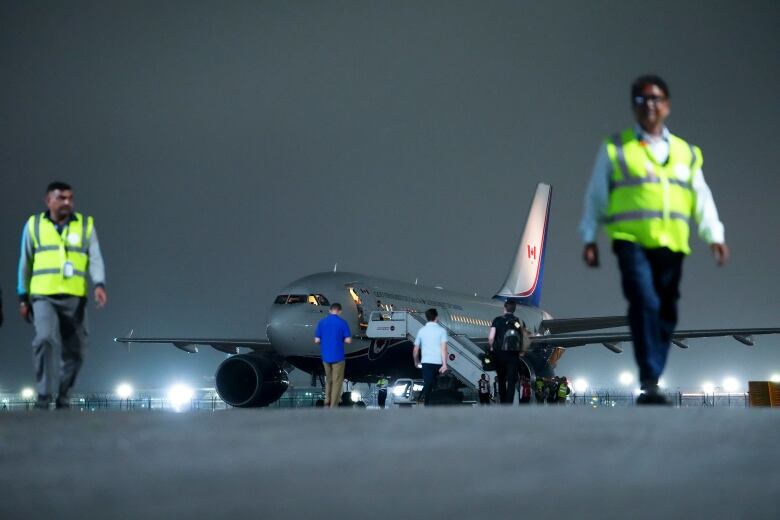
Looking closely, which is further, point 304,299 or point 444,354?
point 304,299

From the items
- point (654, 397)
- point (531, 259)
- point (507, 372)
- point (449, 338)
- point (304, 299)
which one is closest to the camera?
point (654, 397)

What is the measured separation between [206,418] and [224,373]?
22.0m

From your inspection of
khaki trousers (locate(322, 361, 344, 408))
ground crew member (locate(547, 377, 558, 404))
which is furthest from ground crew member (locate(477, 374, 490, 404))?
khaki trousers (locate(322, 361, 344, 408))

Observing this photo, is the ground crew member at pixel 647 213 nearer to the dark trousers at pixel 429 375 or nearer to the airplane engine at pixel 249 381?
the dark trousers at pixel 429 375

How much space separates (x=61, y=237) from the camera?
852 centimetres

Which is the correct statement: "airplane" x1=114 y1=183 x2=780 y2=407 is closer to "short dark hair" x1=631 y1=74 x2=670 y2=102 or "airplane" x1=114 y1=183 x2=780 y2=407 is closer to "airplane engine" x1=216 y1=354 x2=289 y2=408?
"airplane engine" x1=216 y1=354 x2=289 y2=408

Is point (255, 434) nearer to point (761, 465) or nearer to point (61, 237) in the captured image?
point (761, 465)

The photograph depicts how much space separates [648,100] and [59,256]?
16.6ft

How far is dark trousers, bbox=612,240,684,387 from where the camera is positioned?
6.18m

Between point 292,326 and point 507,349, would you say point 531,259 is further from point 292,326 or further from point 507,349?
point 507,349

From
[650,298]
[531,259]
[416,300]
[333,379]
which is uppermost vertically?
[531,259]

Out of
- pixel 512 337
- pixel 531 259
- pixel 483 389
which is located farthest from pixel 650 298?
pixel 531 259

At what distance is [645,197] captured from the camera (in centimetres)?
638

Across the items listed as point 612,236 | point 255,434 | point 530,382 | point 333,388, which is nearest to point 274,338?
point 530,382
